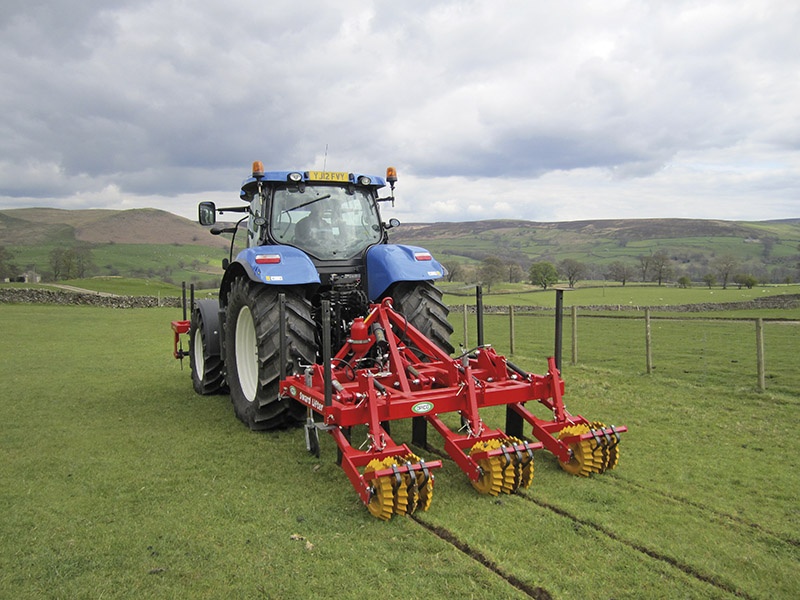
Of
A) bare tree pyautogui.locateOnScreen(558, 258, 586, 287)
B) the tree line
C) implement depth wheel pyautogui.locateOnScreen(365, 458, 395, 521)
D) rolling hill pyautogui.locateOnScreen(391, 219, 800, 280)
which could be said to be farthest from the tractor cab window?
rolling hill pyautogui.locateOnScreen(391, 219, 800, 280)

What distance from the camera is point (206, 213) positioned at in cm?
693

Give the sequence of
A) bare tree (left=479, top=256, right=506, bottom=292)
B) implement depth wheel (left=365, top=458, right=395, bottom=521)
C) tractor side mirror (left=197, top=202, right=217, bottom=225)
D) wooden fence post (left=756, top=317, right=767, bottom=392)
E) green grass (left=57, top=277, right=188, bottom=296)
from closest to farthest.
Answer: implement depth wheel (left=365, top=458, right=395, bottom=521) → tractor side mirror (left=197, top=202, right=217, bottom=225) → wooden fence post (left=756, top=317, right=767, bottom=392) → green grass (left=57, top=277, right=188, bottom=296) → bare tree (left=479, top=256, right=506, bottom=292)

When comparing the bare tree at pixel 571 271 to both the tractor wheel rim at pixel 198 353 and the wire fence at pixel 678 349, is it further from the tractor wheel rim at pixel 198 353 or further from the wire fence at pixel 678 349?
the tractor wheel rim at pixel 198 353

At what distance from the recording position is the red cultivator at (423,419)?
3.59 metres

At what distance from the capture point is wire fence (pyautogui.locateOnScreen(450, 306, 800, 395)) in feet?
29.9

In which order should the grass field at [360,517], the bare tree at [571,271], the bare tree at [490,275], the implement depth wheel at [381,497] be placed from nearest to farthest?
the grass field at [360,517] < the implement depth wheel at [381,497] < the bare tree at [490,275] < the bare tree at [571,271]

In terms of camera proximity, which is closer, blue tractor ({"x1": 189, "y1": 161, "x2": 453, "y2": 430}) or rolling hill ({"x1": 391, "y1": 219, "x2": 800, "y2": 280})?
blue tractor ({"x1": 189, "y1": 161, "x2": 453, "y2": 430})

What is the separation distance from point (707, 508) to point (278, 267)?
12.9 feet

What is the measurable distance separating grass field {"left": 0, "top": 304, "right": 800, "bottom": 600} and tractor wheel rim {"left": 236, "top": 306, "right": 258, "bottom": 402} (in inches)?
17.8

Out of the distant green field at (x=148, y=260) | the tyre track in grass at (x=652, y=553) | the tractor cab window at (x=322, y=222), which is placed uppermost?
the distant green field at (x=148, y=260)

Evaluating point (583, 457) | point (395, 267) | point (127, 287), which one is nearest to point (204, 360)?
point (395, 267)

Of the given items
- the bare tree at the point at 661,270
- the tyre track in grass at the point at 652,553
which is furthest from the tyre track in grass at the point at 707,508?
the bare tree at the point at 661,270

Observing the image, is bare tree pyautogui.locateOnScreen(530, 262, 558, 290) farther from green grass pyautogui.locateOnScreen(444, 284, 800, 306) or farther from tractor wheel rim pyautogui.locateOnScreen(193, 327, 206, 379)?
tractor wheel rim pyautogui.locateOnScreen(193, 327, 206, 379)

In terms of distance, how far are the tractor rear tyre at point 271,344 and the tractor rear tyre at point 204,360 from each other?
1498 mm
